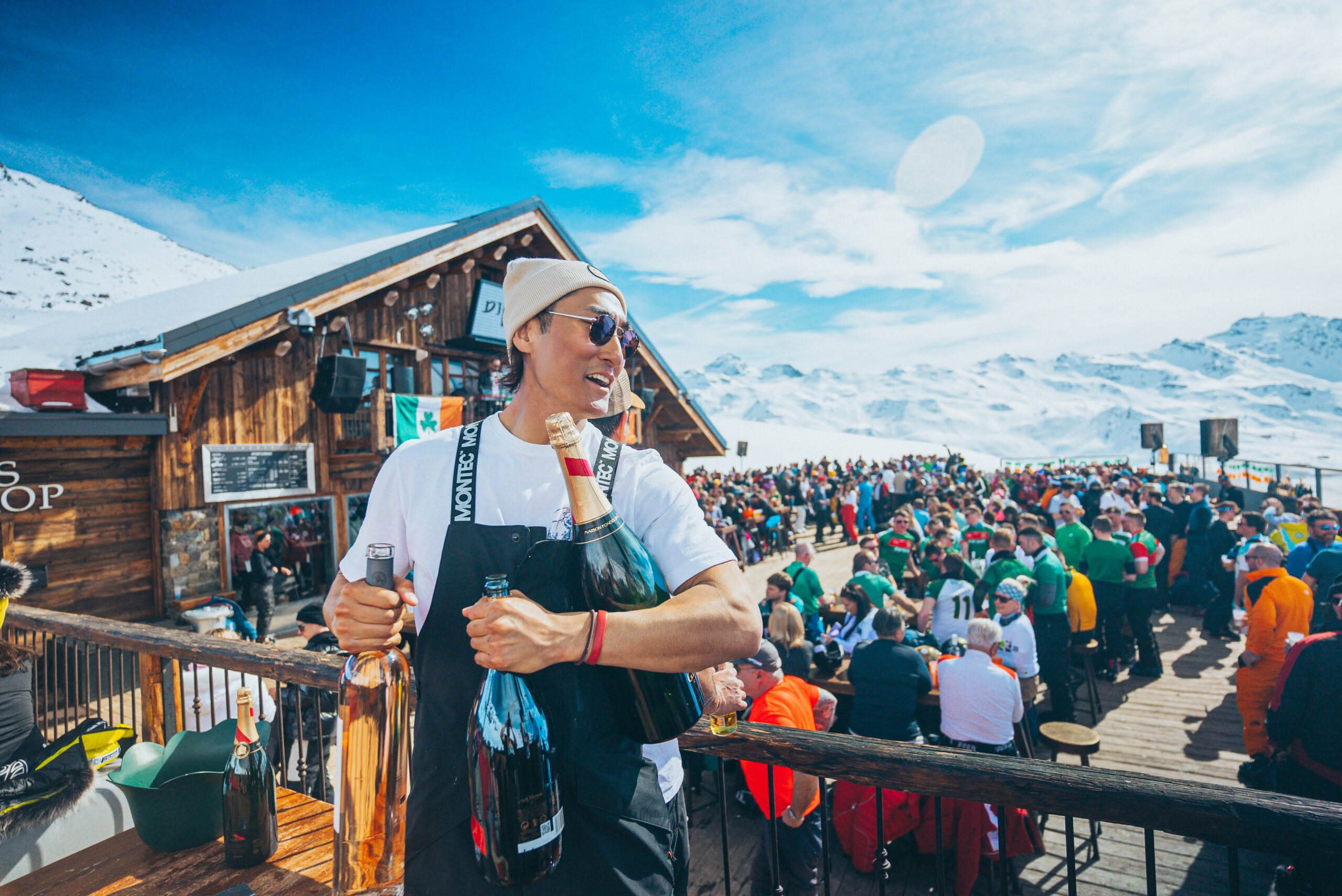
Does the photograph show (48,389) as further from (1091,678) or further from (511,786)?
(1091,678)

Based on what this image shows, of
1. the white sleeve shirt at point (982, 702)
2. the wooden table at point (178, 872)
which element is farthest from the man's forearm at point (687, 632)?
the white sleeve shirt at point (982, 702)

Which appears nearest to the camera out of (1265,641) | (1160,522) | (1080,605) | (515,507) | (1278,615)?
(515,507)

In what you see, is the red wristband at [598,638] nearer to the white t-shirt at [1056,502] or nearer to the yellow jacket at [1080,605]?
the yellow jacket at [1080,605]

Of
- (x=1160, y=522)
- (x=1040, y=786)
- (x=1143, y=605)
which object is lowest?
(x=1143, y=605)

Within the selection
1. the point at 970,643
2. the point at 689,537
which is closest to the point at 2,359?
the point at 689,537

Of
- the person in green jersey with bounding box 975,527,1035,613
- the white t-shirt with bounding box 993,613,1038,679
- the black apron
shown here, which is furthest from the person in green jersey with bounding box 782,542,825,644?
the black apron

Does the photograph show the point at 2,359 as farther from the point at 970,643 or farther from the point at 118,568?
the point at 970,643

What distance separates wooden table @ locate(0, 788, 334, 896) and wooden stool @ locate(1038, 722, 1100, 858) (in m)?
5.10

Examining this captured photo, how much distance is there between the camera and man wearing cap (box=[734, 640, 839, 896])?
3.74 metres

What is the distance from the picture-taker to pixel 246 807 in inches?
77.7

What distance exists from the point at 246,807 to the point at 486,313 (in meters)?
11.1

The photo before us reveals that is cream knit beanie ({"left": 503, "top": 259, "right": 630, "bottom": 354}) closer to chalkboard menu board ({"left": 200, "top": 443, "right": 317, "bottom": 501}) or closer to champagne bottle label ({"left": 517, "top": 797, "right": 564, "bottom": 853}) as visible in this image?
champagne bottle label ({"left": 517, "top": 797, "right": 564, "bottom": 853})

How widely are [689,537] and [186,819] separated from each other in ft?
6.73

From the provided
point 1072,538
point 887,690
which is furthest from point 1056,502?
point 887,690
